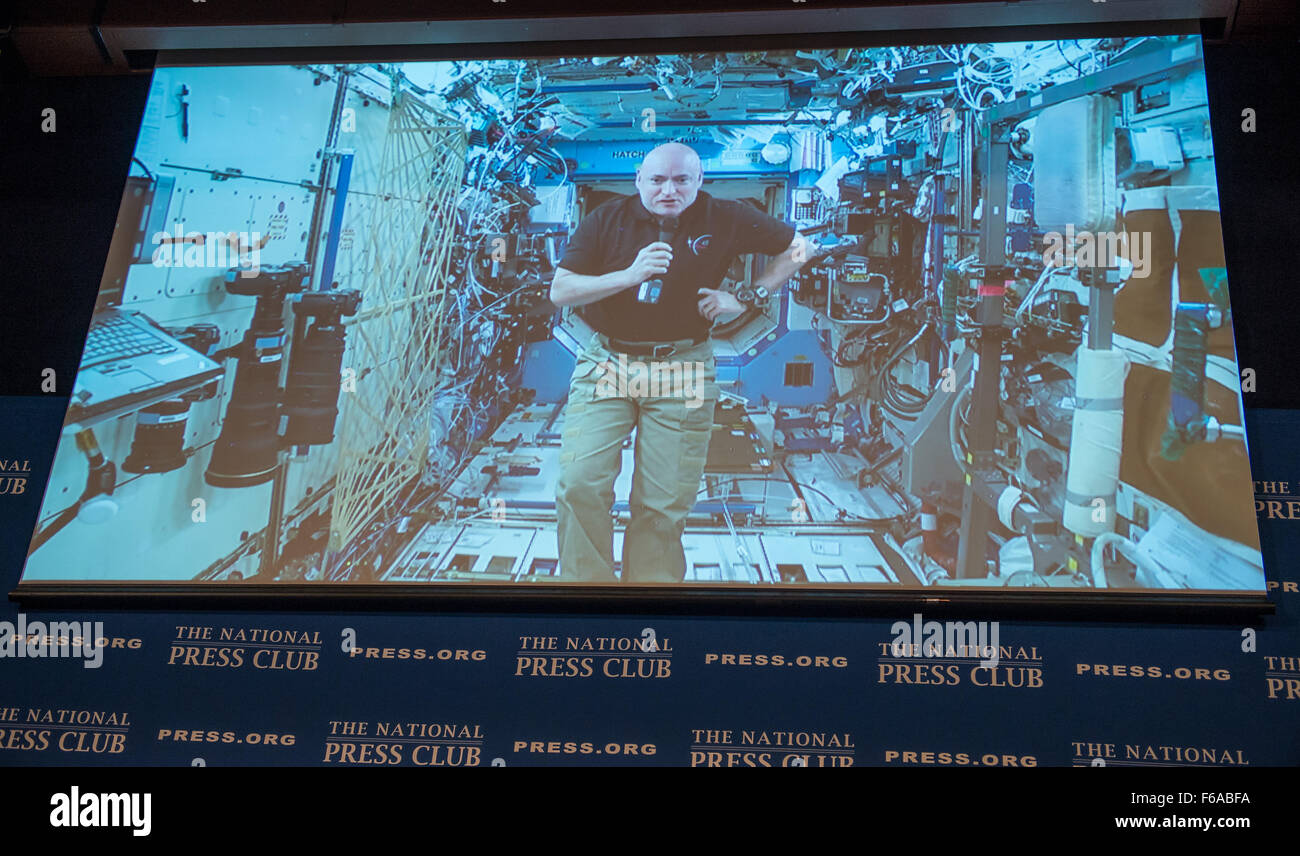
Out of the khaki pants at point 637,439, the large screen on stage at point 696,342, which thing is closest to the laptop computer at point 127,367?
the large screen on stage at point 696,342

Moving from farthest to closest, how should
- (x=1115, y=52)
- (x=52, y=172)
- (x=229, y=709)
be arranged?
1. (x=52, y=172)
2. (x=1115, y=52)
3. (x=229, y=709)

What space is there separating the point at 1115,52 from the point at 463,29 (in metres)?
2.18

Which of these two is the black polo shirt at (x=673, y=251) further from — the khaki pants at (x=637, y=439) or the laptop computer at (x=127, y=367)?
the laptop computer at (x=127, y=367)

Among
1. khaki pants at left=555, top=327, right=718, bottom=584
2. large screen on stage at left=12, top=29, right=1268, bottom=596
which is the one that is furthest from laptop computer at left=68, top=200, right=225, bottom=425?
khaki pants at left=555, top=327, right=718, bottom=584

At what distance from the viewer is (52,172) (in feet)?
8.59

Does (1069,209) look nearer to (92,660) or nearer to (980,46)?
(980,46)

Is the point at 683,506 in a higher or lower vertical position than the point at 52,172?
lower

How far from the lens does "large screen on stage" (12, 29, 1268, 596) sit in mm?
2094

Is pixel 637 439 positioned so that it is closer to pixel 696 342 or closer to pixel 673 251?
pixel 696 342

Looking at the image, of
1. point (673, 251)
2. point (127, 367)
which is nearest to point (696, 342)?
point (673, 251)

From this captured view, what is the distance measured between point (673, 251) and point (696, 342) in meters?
0.31

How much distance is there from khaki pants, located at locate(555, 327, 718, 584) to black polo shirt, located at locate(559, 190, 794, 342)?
0.08m

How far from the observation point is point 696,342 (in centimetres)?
218
